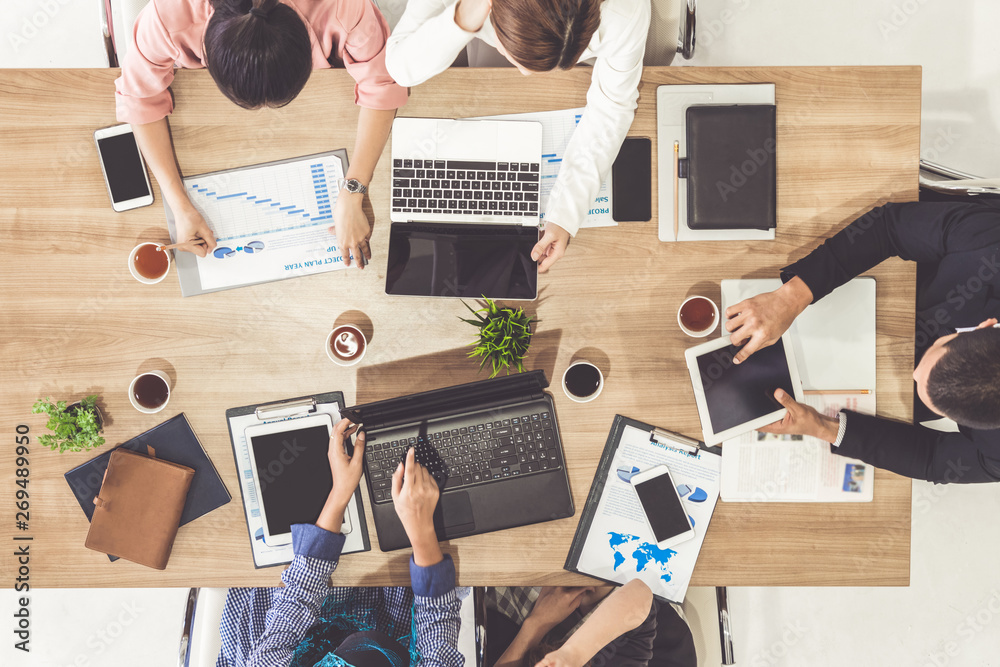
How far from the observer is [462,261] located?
1340mm

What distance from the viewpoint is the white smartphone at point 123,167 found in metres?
1.35

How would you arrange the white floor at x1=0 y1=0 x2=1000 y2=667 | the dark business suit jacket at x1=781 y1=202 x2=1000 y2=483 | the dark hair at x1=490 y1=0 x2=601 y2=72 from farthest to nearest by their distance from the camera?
the white floor at x1=0 y1=0 x2=1000 y2=667 < the dark business suit jacket at x1=781 y1=202 x2=1000 y2=483 < the dark hair at x1=490 y1=0 x2=601 y2=72

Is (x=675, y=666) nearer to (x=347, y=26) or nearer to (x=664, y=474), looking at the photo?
(x=664, y=474)

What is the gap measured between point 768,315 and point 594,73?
0.67 m

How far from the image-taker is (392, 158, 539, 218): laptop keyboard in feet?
4.41

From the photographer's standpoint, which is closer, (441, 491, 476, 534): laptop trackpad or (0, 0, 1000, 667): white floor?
(441, 491, 476, 534): laptop trackpad

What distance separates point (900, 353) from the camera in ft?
4.39

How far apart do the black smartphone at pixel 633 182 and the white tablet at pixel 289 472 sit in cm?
85

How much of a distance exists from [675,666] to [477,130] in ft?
4.71

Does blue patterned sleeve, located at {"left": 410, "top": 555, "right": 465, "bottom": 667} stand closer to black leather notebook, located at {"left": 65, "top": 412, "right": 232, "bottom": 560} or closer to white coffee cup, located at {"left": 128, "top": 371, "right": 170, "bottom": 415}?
black leather notebook, located at {"left": 65, "top": 412, "right": 232, "bottom": 560}

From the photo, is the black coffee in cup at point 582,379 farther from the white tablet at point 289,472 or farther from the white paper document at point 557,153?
the white tablet at point 289,472

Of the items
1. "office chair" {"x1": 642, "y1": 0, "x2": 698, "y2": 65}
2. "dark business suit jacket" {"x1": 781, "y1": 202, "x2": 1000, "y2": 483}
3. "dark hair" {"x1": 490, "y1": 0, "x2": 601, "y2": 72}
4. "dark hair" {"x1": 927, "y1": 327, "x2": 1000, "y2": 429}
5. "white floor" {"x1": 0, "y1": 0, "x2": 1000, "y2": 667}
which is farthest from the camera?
"white floor" {"x1": 0, "y1": 0, "x2": 1000, "y2": 667}

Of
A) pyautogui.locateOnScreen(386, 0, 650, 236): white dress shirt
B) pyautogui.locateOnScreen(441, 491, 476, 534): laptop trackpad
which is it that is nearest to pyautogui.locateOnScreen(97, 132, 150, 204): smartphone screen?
pyautogui.locateOnScreen(386, 0, 650, 236): white dress shirt

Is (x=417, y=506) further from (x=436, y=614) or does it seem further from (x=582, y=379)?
(x=582, y=379)
